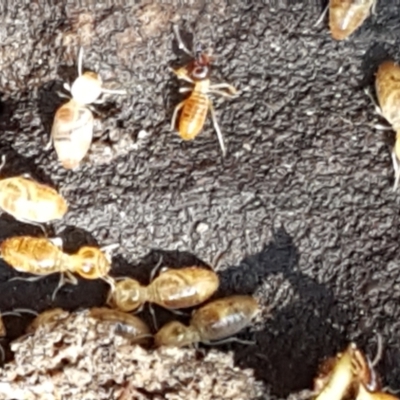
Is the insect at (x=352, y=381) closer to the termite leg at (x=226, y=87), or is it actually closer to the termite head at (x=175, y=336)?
the termite head at (x=175, y=336)

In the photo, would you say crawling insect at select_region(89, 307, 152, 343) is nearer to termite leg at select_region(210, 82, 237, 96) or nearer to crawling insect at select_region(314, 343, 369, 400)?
crawling insect at select_region(314, 343, 369, 400)

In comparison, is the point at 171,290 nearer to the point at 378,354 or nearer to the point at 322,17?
the point at 378,354

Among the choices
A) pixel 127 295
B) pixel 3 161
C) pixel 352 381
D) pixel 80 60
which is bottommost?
pixel 352 381

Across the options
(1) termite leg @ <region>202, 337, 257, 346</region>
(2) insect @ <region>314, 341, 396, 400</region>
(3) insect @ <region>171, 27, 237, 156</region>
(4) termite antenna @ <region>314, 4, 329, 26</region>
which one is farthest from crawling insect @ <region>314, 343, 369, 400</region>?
(4) termite antenna @ <region>314, 4, 329, 26</region>

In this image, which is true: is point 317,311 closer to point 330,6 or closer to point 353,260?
point 353,260

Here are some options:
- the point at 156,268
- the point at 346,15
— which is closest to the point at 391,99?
the point at 346,15

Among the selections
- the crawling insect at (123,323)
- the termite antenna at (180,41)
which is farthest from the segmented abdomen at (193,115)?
the crawling insect at (123,323)

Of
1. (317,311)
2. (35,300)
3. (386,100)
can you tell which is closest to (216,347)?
(317,311)
